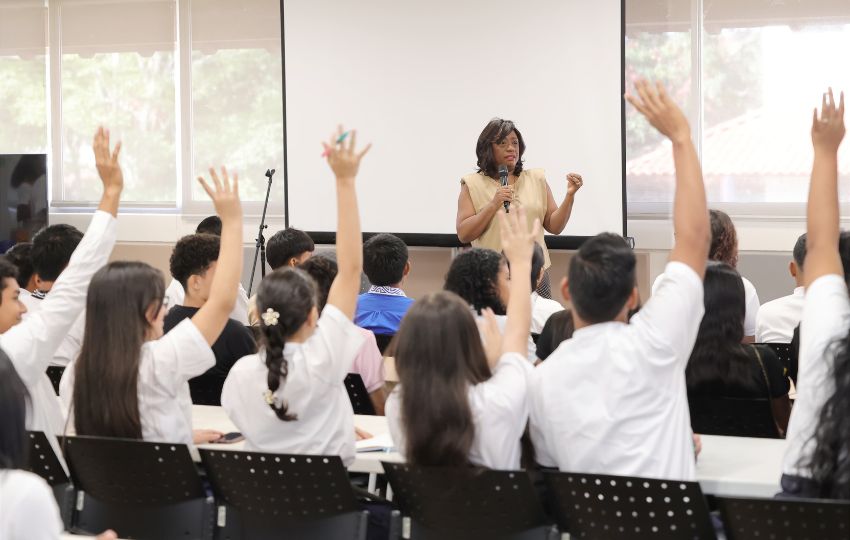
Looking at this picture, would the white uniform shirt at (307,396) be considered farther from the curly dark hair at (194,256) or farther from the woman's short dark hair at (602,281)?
the curly dark hair at (194,256)

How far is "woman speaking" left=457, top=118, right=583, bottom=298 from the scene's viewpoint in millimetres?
5578

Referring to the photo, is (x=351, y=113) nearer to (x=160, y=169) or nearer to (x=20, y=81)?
(x=160, y=169)

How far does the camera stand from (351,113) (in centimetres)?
740

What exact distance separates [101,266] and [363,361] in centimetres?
110

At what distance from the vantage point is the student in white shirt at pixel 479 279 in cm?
332

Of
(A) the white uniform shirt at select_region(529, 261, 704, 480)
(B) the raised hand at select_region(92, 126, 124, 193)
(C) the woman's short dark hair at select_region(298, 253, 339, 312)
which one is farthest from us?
(C) the woman's short dark hair at select_region(298, 253, 339, 312)

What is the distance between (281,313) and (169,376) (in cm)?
37

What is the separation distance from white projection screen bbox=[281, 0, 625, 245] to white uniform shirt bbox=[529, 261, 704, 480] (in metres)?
4.35

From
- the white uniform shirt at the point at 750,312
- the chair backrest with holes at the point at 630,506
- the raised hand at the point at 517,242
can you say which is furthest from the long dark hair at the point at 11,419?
the white uniform shirt at the point at 750,312

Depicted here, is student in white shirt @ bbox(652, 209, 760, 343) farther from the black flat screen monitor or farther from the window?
the black flat screen monitor

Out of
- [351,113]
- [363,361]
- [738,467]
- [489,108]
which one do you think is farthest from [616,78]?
[738,467]

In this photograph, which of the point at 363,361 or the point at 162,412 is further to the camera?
the point at 363,361

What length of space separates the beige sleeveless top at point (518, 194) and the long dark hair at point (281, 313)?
2.92 meters

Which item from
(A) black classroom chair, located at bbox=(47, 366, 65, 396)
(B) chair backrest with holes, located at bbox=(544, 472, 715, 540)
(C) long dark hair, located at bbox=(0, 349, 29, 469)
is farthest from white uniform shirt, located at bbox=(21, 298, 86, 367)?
(C) long dark hair, located at bbox=(0, 349, 29, 469)
